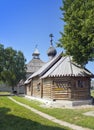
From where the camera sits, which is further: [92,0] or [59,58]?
[59,58]

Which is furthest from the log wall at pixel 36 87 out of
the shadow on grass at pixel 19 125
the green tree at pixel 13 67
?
the green tree at pixel 13 67

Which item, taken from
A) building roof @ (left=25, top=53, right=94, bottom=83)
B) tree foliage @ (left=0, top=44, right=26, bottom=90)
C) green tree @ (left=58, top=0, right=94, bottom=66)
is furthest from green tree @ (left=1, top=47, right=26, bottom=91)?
green tree @ (left=58, top=0, right=94, bottom=66)

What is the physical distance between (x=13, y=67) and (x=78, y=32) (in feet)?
163

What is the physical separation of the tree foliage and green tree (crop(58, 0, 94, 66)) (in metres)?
45.4

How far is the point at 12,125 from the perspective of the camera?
1645 centimetres

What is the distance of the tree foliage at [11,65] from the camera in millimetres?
74438

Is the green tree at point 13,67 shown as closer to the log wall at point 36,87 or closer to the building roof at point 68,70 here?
the log wall at point 36,87

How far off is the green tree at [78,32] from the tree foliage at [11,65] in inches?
1786

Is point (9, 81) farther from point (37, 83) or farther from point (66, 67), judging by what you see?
point (66, 67)

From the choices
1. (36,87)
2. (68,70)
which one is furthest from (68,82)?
(36,87)

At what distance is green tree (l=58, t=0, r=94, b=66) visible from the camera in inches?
1068

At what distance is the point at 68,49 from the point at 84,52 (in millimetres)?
1852

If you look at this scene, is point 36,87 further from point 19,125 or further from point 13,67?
point 13,67

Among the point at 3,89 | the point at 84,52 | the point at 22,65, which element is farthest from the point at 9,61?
the point at 84,52
